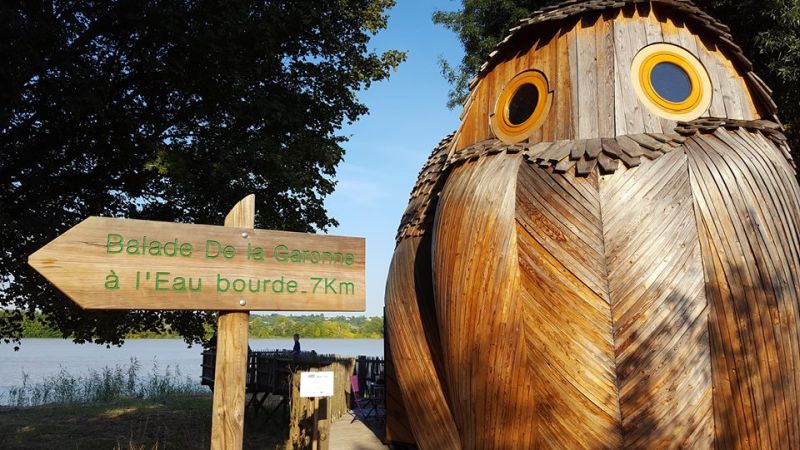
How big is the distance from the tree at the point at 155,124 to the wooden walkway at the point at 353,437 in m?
3.81

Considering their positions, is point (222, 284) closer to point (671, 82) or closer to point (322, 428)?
point (322, 428)

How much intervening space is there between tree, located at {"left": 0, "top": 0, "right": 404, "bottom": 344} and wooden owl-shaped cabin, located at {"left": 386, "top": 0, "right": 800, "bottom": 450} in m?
5.88

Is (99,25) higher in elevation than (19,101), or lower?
higher

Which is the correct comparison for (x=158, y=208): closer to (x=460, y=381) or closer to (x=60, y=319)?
(x=60, y=319)

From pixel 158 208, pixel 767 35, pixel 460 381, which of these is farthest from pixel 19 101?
pixel 767 35

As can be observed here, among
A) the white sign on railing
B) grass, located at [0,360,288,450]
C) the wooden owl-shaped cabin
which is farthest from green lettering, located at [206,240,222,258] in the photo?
grass, located at [0,360,288,450]

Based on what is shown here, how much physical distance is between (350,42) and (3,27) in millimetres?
6680

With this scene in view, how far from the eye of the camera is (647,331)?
5047 millimetres

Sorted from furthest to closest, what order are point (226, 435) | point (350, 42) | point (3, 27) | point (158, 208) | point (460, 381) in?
point (350, 42) → point (158, 208) → point (3, 27) → point (460, 381) → point (226, 435)

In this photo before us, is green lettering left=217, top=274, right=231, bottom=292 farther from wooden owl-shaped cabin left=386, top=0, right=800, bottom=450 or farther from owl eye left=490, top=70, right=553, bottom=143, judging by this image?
owl eye left=490, top=70, right=553, bottom=143

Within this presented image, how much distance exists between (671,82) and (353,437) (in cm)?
864

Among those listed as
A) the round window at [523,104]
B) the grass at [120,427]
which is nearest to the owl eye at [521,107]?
the round window at [523,104]

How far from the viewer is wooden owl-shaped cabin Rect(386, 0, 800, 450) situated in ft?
16.6

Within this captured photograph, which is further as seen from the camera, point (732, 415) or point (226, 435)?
point (732, 415)
